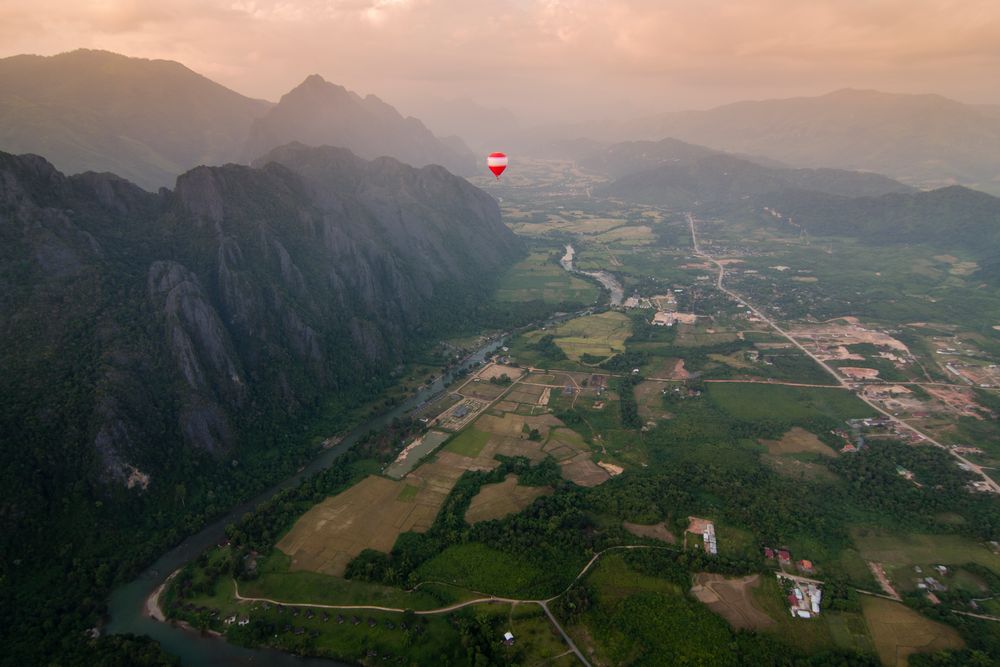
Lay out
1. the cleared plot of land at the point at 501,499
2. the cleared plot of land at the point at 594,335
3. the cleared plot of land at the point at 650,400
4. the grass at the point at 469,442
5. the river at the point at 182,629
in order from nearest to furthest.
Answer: the river at the point at 182,629 < the cleared plot of land at the point at 501,499 < the grass at the point at 469,442 < the cleared plot of land at the point at 650,400 < the cleared plot of land at the point at 594,335

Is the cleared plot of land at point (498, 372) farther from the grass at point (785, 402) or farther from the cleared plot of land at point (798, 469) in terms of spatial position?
the cleared plot of land at point (798, 469)

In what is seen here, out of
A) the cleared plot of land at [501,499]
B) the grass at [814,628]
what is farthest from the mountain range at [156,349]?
the grass at [814,628]

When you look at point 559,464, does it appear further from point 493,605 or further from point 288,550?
point 288,550

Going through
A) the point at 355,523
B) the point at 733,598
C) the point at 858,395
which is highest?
the point at 355,523

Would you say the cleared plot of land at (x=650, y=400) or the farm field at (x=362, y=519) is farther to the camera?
the cleared plot of land at (x=650, y=400)

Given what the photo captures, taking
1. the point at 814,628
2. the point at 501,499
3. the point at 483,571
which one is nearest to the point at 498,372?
the point at 501,499

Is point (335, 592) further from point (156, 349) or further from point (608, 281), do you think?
point (608, 281)

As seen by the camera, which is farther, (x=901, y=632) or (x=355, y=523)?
(x=355, y=523)

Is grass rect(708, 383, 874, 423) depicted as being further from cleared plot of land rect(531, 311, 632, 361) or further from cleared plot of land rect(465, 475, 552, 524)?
cleared plot of land rect(465, 475, 552, 524)
